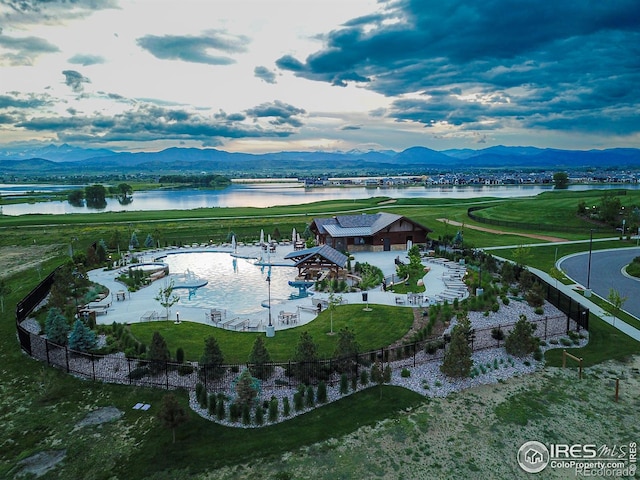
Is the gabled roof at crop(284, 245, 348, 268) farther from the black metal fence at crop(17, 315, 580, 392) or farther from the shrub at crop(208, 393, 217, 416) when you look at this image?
the shrub at crop(208, 393, 217, 416)

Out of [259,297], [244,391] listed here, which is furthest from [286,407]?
[259,297]

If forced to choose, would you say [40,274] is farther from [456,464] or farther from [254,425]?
[456,464]

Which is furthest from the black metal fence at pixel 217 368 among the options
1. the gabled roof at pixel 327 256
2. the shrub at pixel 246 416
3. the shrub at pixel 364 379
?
the gabled roof at pixel 327 256

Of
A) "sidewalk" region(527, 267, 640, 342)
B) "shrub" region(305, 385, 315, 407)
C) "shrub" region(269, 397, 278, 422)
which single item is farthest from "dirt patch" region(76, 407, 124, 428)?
"sidewalk" region(527, 267, 640, 342)

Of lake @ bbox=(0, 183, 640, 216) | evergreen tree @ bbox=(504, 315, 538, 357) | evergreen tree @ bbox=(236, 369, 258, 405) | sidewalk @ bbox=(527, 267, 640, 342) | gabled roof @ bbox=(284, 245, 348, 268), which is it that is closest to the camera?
evergreen tree @ bbox=(236, 369, 258, 405)

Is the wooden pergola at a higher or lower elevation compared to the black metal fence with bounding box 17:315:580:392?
higher

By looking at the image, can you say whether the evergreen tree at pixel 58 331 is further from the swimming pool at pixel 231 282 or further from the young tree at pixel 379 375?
the young tree at pixel 379 375
